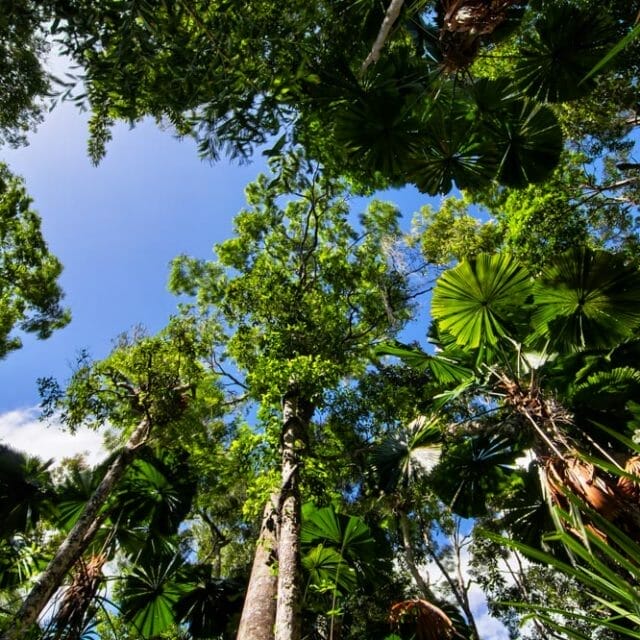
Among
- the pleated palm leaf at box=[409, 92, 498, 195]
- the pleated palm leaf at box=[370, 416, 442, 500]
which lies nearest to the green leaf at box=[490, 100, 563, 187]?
the pleated palm leaf at box=[409, 92, 498, 195]

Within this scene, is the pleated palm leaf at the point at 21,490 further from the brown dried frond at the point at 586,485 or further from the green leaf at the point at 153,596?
the brown dried frond at the point at 586,485

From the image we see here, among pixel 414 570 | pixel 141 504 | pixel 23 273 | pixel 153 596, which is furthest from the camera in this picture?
pixel 23 273

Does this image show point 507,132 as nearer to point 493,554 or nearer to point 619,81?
point 619,81

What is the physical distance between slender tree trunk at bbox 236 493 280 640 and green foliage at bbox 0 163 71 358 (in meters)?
10.8

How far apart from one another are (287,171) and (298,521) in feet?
11.4

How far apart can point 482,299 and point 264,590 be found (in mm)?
4013

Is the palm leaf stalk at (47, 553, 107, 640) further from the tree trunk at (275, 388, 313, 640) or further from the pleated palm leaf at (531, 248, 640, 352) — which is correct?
the pleated palm leaf at (531, 248, 640, 352)

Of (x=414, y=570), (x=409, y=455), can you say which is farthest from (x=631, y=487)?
(x=414, y=570)

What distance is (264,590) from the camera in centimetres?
438

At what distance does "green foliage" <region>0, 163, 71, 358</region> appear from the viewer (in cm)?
1159

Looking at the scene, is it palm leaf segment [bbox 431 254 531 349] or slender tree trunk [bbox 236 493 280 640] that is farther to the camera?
palm leaf segment [bbox 431 254 531 349]

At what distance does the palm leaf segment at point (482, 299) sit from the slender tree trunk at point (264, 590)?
2.93 m

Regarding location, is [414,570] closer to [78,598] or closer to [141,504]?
[141,504]

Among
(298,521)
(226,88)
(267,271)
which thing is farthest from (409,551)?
(226,88)
